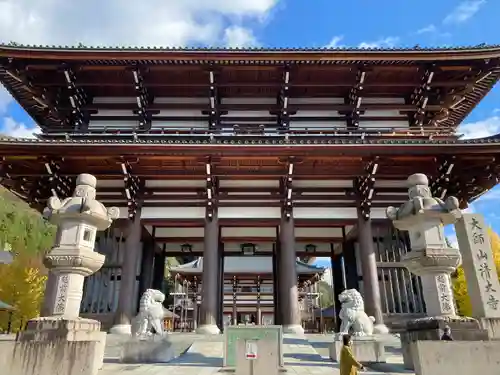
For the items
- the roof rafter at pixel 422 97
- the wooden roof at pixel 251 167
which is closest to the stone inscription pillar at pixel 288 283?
the wooden roof at pixel 251 167

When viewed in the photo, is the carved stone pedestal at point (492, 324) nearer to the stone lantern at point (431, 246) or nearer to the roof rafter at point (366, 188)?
the stone lantern at point (431, 246)

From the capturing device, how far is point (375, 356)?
791 cm

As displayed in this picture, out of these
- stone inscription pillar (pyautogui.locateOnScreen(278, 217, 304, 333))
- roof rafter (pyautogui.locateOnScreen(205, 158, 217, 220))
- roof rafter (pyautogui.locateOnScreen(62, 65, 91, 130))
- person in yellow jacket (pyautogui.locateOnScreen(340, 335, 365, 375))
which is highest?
roof rafter (pyautogui.locateOnScreen(62, 65, 91, 130))

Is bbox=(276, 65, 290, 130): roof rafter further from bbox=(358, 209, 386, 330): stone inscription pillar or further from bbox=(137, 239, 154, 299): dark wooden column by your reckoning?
bbox=(137, 239, 154, 299): dark wooden column

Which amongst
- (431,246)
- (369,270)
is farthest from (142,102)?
(431,246)

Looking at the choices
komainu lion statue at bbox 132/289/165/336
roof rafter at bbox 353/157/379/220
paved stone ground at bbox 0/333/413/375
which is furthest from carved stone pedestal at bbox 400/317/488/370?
roof rafter at bbox 353/157/379/220

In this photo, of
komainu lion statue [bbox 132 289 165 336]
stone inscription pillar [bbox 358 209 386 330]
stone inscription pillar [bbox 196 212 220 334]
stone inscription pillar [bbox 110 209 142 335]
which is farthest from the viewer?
stone inscription pillar [bbox 358 209 386 330]

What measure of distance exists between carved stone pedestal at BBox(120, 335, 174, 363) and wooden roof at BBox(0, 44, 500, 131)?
932cm

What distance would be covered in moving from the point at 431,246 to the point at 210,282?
23.9ft

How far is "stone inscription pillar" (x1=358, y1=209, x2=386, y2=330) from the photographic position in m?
12.0

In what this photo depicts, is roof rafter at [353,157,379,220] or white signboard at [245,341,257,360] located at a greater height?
roof rafter at [353,157,379,220]

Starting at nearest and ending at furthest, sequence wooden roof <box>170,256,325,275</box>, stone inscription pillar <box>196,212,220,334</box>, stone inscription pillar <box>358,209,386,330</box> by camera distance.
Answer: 1. stone inscription pillar <box>196,212,220,334</box>
2. stone inscription pillar <box>358,209,386,330</box>
3. wooden roof <box>170,256,325,275</box>

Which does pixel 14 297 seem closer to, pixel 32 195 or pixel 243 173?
pixel 32 195

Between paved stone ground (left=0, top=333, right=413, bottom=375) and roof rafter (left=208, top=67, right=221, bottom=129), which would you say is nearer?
paved stone ground (left=0, top=333, right=413, bottom=375)
